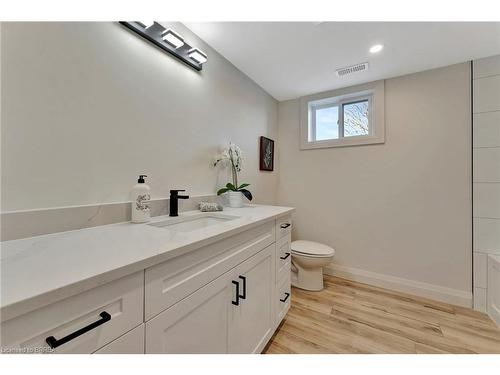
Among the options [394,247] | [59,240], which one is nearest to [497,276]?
[394,247]

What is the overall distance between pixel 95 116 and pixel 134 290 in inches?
32.7

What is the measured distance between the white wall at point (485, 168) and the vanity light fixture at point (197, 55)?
7.44 ft

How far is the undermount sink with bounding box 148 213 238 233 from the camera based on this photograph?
3.65 feet

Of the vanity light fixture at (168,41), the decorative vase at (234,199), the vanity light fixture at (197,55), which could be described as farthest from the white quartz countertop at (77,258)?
the vanity light fixture at (197,55)

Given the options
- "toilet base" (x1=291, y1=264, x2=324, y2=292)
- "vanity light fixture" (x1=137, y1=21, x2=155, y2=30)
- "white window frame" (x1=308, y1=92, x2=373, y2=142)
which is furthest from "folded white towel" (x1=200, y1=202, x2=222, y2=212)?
"white window frame" (x1=308, y1=92, x2=373, y2=142)

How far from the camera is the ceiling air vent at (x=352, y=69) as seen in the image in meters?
1.79

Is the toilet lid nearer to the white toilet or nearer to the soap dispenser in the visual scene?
the white toilet

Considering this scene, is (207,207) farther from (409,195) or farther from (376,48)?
(409,195)

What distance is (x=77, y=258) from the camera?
21.3 inches

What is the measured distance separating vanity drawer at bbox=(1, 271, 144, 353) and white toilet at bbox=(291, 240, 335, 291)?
161 cm

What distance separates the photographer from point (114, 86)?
985 millimetres

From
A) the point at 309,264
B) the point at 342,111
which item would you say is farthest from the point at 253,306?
the point at 342,111
